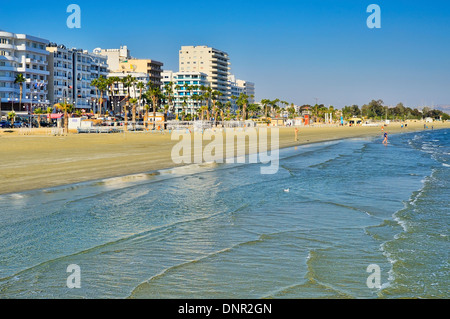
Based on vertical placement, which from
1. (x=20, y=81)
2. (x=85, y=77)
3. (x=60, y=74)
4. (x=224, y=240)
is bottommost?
(x=224, y=240)

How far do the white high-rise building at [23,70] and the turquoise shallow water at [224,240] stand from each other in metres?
83.2

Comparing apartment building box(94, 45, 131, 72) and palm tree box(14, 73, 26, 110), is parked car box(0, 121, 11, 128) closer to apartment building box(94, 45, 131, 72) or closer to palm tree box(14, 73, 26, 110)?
palm tree box(14, 73, 26, 110)

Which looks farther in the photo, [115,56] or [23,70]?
[115,56]

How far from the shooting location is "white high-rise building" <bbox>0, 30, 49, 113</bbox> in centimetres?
9294

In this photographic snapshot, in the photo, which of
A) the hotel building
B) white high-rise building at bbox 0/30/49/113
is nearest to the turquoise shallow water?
white high-rise building at bbox 0/30/49/113

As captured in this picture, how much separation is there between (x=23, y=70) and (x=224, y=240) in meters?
95.4

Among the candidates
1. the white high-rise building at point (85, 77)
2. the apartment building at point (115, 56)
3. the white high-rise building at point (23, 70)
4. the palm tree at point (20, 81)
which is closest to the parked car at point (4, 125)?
the white high-rise building at point (23, 70)

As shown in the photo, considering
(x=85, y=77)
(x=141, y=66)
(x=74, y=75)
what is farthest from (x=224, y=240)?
(x=141, y=66)

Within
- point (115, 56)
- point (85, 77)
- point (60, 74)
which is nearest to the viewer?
point (60, 74)

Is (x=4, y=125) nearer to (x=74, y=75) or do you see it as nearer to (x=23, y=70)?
(x=23, y=70)

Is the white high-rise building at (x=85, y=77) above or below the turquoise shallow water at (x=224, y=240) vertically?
above

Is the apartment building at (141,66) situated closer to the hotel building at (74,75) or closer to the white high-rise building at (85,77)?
the hotel building at (74,75)

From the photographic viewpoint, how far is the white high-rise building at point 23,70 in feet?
305

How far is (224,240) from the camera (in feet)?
34.3
